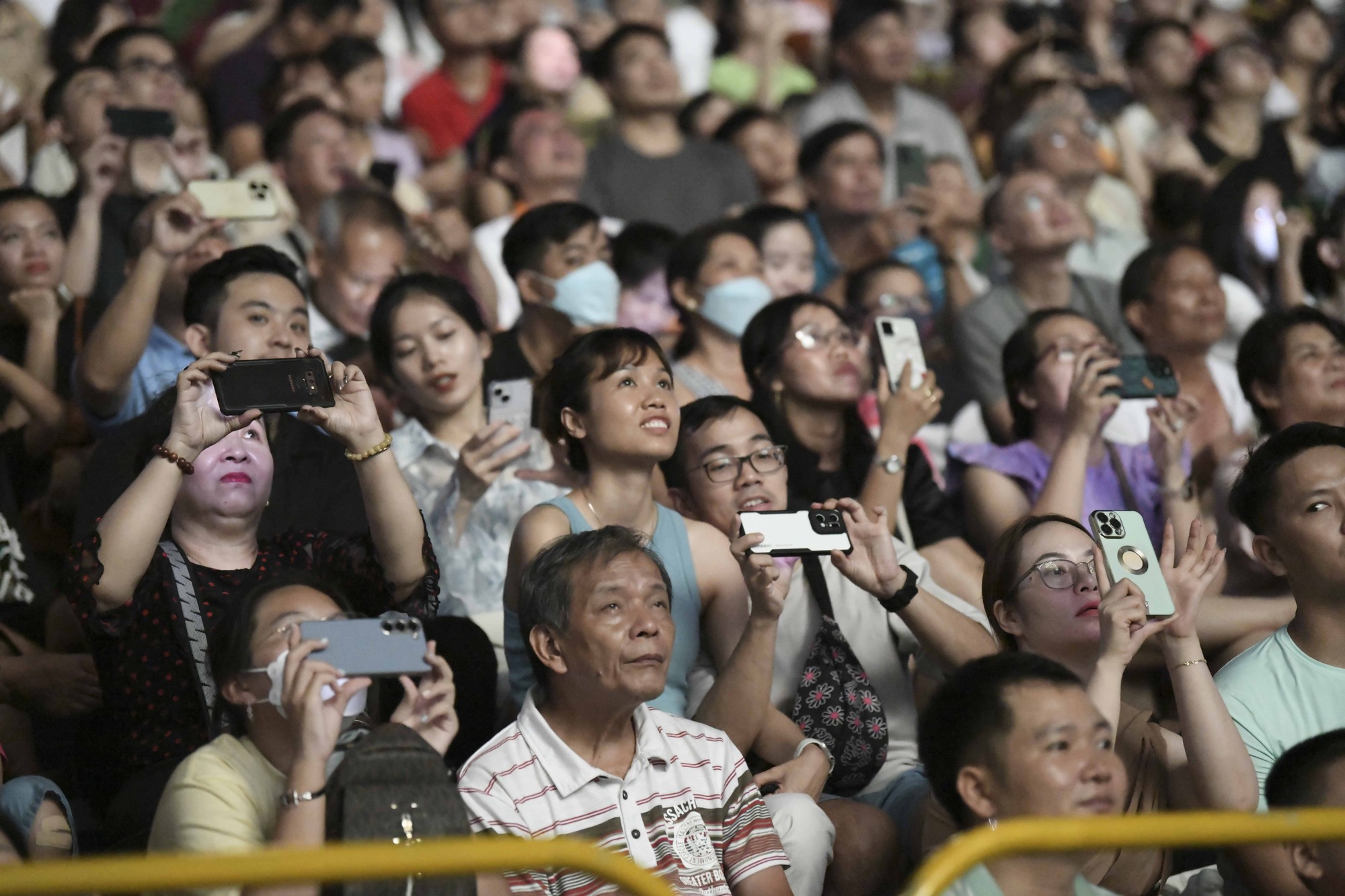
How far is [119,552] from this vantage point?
9.91ft

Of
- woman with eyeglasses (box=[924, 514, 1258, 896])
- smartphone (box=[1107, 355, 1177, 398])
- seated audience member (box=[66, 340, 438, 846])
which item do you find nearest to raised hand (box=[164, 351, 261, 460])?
seated audience member (box=[66, 340, 438, 846])

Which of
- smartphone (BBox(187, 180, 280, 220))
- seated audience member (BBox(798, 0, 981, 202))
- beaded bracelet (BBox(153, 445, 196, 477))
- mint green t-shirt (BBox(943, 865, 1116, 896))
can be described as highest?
seated audience member (BBox(798, 0, 981, 202))

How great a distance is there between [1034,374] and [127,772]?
2.74 meters

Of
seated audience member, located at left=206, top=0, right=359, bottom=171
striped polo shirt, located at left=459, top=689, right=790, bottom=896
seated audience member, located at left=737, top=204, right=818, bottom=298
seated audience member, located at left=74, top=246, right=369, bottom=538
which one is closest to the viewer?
striped polo shirt, located at left=459, top=689, right=790, bottom=896

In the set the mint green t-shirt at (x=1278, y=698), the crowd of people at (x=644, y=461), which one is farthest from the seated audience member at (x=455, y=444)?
the mint green t-shirt at (x=1278, y=698)

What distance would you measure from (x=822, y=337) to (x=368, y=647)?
84.2 inches

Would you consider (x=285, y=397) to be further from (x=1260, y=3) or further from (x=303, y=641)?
(x=1260, y=3)

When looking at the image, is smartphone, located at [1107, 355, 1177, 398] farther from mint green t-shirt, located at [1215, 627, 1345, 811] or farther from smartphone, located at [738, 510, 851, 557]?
smartphone, located at [738, 510, 851, 557]

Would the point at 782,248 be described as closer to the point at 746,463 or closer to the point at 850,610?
the point at 746,463

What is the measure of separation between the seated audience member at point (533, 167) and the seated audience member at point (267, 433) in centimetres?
210

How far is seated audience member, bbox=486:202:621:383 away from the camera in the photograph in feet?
15.9

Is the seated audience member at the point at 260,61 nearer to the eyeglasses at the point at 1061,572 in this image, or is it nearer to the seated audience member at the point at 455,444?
the seated audience member at the point at 455,444

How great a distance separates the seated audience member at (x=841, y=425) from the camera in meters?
4.23

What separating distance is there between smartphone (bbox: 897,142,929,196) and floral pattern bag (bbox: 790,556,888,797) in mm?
3238
